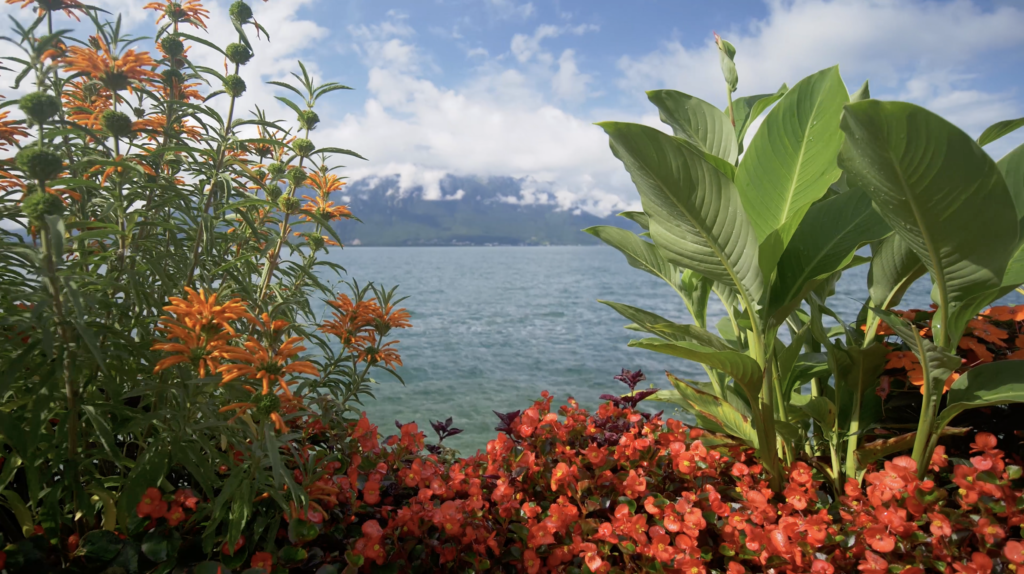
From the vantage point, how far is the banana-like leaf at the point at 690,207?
1226mm

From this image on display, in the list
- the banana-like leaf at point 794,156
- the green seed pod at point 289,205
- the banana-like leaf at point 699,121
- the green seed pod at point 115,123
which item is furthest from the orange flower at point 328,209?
the banana-like leaf at point 794,156

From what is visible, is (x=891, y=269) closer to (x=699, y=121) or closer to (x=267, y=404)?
(x=699, y=121)

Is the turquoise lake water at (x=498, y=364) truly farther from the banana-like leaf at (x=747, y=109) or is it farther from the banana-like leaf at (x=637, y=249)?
the banana-like leaf at (x=747, y=109)

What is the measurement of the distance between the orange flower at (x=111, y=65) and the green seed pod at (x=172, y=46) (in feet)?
0.23

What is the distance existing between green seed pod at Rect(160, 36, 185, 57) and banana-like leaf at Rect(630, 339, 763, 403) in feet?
4.81

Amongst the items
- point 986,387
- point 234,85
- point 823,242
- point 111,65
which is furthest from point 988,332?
point 111,65

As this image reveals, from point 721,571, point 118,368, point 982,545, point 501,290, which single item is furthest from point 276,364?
point 501,290

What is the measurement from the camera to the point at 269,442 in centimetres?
93

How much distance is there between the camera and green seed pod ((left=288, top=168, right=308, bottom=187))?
1.44 m

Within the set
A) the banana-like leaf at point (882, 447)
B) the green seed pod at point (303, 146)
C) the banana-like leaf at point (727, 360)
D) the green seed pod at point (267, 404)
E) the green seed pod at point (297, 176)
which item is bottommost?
the banana-like leaf at point (882, 447)

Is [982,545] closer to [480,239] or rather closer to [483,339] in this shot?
[483,339]

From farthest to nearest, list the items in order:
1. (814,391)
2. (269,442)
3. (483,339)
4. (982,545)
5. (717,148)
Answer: (483,339), (814,391), (717,148), (982,545), (269,442)

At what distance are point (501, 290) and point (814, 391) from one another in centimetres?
1353

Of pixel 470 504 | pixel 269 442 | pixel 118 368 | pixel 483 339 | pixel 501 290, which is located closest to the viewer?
pixel 269 442
